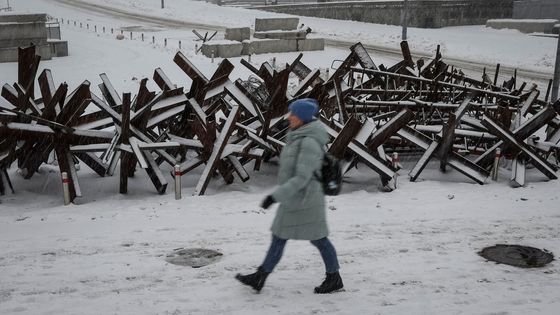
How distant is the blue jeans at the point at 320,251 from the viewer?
527 centimetres

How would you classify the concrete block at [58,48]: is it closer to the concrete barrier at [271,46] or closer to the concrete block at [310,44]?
the concrete barrier at [271,46]

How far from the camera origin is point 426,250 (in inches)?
264

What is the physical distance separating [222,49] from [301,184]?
23.4 m

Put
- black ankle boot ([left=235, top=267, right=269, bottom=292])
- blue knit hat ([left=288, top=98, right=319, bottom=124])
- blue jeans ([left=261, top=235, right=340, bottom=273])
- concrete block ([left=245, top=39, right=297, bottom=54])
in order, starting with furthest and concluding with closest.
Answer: concrete block ([left=245, top=39, right=297, bottom=54]) < black ankle boot ([left=235, top=267, right=269, bottom=292]) < blue jeans ([left=261, top=235, right=340, bottom=273]) < blue knit hat ([left=288, top=98, right=319, bottom=124])

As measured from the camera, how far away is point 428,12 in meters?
42.2

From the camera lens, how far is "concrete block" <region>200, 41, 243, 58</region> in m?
26.9

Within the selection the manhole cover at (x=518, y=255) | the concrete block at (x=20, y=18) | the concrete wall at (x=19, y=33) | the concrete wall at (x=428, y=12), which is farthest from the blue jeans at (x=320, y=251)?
the concrete wall at (x=428, y=12)

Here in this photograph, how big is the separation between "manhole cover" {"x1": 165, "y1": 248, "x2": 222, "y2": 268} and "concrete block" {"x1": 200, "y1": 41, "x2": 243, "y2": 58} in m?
21.2

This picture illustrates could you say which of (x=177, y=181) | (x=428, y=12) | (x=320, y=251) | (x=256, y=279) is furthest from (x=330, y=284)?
(x=428, y=12)

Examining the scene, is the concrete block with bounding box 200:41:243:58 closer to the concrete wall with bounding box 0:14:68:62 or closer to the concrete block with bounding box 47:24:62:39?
the concrete block with bounding box 47:24:62:39

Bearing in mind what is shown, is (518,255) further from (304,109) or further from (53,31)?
(53,31)

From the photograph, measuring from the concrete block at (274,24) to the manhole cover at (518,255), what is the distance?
26.8m

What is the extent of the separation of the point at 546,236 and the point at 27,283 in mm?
6623

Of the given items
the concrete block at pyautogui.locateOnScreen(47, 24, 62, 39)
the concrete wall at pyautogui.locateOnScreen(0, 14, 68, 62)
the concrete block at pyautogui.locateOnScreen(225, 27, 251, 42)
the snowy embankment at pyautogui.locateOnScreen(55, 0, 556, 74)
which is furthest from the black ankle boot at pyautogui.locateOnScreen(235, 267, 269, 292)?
the concrete block at pyautogui.locateOnScreen(225, 27, 251, 42)
